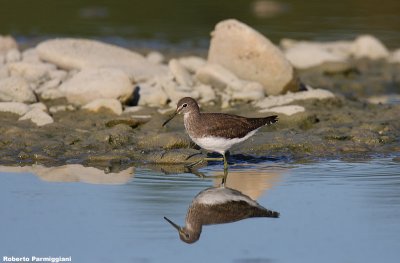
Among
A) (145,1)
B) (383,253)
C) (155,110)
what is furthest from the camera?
(145,1)

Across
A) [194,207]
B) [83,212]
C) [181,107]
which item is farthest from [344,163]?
[83,212]

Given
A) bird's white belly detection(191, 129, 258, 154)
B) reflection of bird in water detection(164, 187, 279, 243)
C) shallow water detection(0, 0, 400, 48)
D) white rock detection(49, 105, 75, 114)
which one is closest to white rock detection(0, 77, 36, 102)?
white rock detection(49, 105, 75, 114)

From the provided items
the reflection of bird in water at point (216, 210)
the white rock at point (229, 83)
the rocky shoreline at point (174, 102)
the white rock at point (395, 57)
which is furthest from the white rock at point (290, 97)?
the white rock at point (395, 57)

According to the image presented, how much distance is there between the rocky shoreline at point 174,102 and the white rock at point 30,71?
17 millimetres

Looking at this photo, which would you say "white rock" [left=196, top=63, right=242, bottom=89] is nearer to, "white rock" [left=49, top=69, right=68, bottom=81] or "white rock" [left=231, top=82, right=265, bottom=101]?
"white rock" [left=231, top=82, right=265, bottom=101]

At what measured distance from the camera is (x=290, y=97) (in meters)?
16.2

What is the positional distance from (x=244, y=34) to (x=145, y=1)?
11.3m

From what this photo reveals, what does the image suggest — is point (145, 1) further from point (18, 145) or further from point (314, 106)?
point (18, 145)

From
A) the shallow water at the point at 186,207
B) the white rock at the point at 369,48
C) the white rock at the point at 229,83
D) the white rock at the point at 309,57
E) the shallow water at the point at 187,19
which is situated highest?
the shallow water at the point at 187,19

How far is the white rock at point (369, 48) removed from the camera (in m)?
21.7

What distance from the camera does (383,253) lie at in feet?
29.2

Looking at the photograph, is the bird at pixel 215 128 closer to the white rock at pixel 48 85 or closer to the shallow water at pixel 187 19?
the white rock at pixel 48 85

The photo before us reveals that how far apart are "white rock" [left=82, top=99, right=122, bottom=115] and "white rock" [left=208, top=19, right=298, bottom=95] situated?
2713 millimetres

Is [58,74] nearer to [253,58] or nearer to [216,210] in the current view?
→ [253,58]
